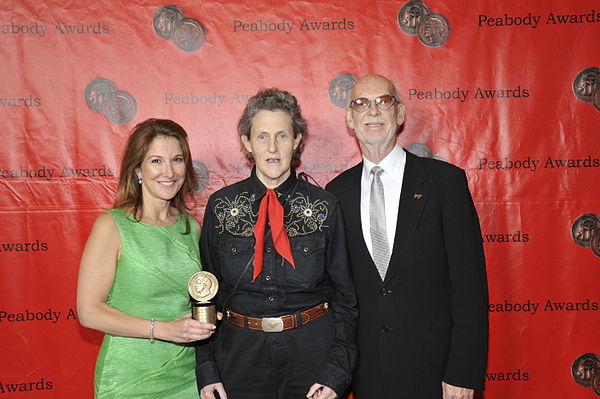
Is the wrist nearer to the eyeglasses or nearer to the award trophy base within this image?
the award trophy base

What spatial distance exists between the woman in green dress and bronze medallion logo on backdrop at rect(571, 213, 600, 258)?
2.27 metres

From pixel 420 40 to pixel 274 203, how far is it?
1.56m

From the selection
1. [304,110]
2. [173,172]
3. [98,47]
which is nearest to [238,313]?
[173,172]

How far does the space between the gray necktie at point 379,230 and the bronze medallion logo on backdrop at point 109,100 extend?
5.20 feet

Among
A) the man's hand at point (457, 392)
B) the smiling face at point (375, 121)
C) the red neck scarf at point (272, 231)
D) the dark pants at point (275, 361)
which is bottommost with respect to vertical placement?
the man's hand at point (457, 392)

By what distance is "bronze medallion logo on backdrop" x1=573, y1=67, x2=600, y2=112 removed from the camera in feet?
9.19

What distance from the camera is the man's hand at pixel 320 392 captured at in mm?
1824

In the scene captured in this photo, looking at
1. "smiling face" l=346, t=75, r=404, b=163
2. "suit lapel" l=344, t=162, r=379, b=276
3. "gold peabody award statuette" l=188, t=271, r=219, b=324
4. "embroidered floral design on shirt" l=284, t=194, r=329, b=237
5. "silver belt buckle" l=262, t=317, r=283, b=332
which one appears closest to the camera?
"gold peabody award statuette" l=188, t=271, r=219, b=324

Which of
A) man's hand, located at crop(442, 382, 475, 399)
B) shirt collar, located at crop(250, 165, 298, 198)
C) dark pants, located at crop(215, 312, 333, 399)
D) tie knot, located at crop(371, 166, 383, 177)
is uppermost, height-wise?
tie knot, located at crop(371, 166, 383, 177)

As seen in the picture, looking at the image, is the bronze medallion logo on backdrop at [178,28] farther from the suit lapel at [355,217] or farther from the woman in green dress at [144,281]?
the suit lapel at [355,217]

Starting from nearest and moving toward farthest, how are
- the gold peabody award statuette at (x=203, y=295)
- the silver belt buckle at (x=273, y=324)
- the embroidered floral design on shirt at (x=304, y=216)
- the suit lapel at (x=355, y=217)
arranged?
the gold peabody award statuette at (x=203, y=295), the silver belt buckle at (x=273, y=324), the embroidered floral design on shirt at (x=304, y=216), the suit lapel at (x=355, y=217)

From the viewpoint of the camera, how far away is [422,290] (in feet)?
6.74

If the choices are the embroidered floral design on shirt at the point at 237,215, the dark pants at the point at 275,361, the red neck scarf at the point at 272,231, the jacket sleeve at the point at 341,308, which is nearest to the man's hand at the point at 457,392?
the jacket sleeve at the point at 341,308

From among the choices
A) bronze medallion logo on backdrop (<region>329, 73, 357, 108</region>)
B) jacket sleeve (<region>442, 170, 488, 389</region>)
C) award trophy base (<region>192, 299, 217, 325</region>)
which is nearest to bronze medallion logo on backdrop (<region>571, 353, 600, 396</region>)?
jacket sleeve (<region>442, 170, 488, 389</region>)
